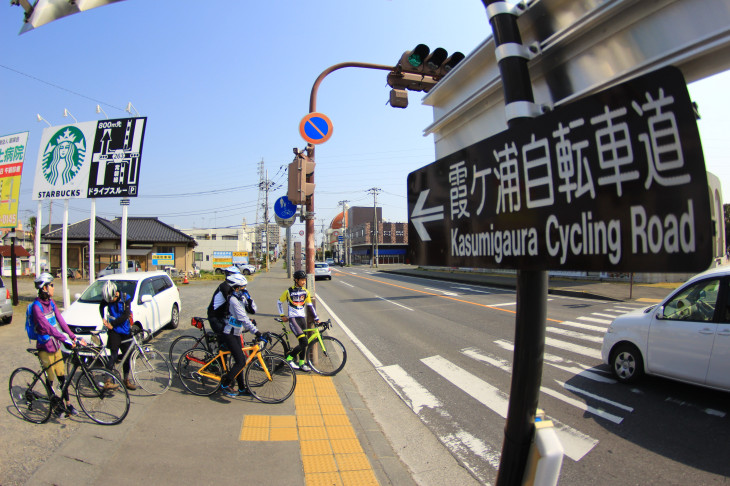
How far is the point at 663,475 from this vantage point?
10.8ft

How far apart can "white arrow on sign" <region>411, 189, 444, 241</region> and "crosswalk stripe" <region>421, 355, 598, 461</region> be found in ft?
10.8

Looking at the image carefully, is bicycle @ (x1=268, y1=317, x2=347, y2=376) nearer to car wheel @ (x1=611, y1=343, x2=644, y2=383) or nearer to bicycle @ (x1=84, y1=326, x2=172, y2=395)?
bicycle @ (x1=84, y1=326, x2=172, y2=395)

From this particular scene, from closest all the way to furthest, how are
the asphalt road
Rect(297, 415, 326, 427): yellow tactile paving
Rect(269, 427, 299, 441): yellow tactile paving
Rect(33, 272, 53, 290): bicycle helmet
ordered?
the asphalt road
Rect(269, 427, 299, 441): yellow tactile paving
Rect(297, 415, 326, 427): yellow tactile paving
Rect(33, 272, 53, 290): bicycle helmet

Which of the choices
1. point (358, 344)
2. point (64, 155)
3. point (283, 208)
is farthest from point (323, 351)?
point (64, 155)

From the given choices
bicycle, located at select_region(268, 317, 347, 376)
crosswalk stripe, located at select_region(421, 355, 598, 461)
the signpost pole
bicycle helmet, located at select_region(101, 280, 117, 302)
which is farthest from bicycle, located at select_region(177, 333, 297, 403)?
the signpost pole

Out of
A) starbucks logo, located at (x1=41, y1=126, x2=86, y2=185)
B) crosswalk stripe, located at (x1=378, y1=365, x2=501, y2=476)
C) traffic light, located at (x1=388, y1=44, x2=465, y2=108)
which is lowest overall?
crosswalk stripe, located at (x1=378, y1=365, x2=501, y2=476)

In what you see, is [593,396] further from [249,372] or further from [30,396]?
[30,396]

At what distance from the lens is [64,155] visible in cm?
1225

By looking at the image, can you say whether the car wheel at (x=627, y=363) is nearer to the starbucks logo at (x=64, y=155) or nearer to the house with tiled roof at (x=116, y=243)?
the starbucks logo at (x=64, y=155)

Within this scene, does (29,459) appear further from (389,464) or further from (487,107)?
(487,107)

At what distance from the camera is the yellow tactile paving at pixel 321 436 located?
3332 mm

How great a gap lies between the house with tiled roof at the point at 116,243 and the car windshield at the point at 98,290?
2534 centimetres

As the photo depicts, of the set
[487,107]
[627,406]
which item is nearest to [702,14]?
[487,107]

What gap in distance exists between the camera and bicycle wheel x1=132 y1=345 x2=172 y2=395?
525 cm
